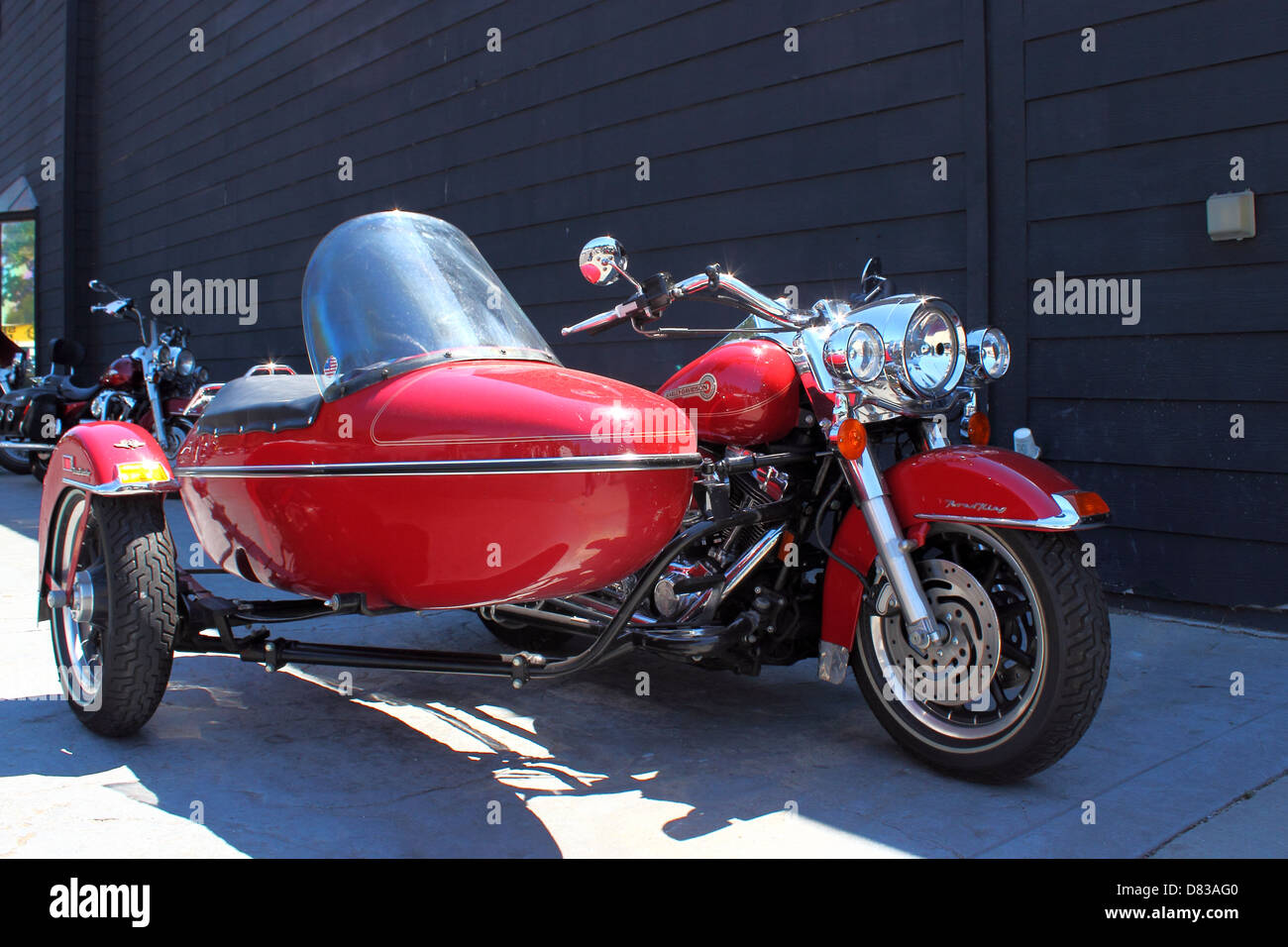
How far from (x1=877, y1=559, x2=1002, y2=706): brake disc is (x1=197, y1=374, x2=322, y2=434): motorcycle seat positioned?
1508 mm

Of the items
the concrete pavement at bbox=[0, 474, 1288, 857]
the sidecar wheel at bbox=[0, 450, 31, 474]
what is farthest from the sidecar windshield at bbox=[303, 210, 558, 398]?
the sidecar wheel at bbox=[0, 450, 31, 474]

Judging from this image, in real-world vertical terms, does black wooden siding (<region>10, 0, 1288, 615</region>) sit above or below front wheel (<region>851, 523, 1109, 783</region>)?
above

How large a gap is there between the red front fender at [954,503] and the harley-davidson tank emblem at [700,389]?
50 centimetres

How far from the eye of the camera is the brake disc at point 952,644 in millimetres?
2566

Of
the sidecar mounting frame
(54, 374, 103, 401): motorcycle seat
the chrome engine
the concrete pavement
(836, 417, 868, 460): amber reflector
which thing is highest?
(54, 374, 103, 401): motorcycle seat

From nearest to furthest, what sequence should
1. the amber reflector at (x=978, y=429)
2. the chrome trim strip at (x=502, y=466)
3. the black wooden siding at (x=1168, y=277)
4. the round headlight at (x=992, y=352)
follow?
the chrome trim strip at (x=502, y=466) < the round headlight at (x=992, y=352) < the amber reflector at (x=978, y=429) < the black wooden siding at (x=1168, y=277)

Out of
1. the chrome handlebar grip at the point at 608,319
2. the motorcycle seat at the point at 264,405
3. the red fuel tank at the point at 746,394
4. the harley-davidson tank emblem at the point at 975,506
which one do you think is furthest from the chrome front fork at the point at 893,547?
the motorcycle seat at the point at 264,405

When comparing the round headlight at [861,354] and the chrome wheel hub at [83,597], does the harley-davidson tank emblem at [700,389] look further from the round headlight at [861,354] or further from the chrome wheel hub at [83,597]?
the chrome wheel hub at [83,597]

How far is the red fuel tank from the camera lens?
2.92 meters

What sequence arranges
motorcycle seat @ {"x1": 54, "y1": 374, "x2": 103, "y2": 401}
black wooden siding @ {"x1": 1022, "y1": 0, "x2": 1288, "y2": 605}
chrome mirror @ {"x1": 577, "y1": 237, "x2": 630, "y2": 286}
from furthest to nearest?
motorcycle seat @ {"x1": 54, "y1": 374, "x2": 103, "y2": 401} < black wooden siding @ {"x1": 1022, "y1": 0, "x2": 1288, "y2": 605} < chrome mirror @ {"x1": 577, "y1": 237, "x2": 630, "y2": 286}

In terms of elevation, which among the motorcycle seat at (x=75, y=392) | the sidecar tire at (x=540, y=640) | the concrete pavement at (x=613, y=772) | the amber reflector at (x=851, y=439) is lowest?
the concrete pavement at (x=613, y=772)

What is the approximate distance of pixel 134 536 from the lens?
2.97 meters

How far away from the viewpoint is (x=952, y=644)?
264cm

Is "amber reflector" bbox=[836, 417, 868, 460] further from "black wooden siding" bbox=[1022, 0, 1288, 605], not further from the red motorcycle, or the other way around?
"black wooden siding" bbox=[1022, 0, 1288, 605]
